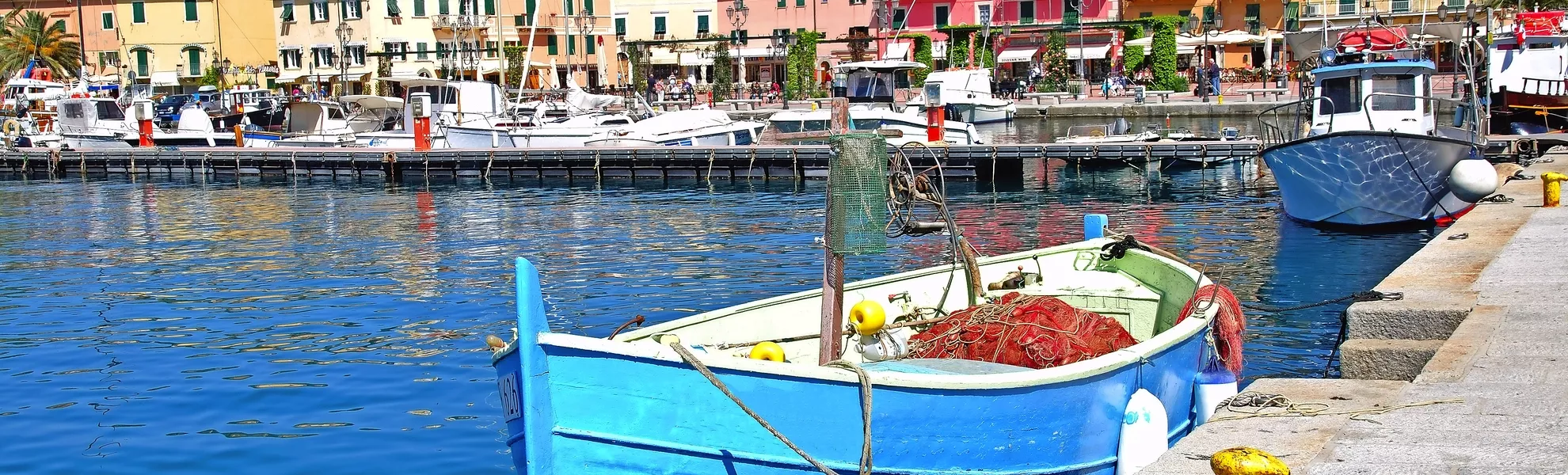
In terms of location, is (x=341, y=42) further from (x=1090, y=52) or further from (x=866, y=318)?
(x=866, y=318)

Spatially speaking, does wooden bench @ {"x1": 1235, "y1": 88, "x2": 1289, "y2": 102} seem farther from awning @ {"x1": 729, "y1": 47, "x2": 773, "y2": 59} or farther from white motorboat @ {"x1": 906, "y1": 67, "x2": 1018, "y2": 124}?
awning @ {"x1": 729, "y1": 47, "x2": 773, "y2": 59}

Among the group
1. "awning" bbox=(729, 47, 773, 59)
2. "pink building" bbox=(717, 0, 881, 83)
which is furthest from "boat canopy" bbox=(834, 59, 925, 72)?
"awning" bbox=(729, 47, 773, 59)

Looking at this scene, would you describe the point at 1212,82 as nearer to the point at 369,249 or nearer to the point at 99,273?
the point at 369,249

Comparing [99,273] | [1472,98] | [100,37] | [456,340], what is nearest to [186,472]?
[456,340]

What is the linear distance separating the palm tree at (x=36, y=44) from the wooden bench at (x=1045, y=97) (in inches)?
1692

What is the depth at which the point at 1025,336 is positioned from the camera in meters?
8.74

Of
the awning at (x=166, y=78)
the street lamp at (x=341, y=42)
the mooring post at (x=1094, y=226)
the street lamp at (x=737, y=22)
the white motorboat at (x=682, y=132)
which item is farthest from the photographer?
the awning at (x=166, y=78)

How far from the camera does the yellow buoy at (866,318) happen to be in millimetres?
8664

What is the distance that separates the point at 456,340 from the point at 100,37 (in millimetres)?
64829

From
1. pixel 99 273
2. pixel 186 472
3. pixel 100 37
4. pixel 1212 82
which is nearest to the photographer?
pixel 186 472

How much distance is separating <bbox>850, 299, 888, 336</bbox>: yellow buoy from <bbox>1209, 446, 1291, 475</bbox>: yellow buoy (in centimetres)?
280

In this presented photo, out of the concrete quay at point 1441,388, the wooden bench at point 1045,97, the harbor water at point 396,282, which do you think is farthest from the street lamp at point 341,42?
the concrete quay at point 1441,388

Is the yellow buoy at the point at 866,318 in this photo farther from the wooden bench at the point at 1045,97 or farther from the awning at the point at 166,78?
the awning at the point at 166,78

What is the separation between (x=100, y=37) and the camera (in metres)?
70.4
